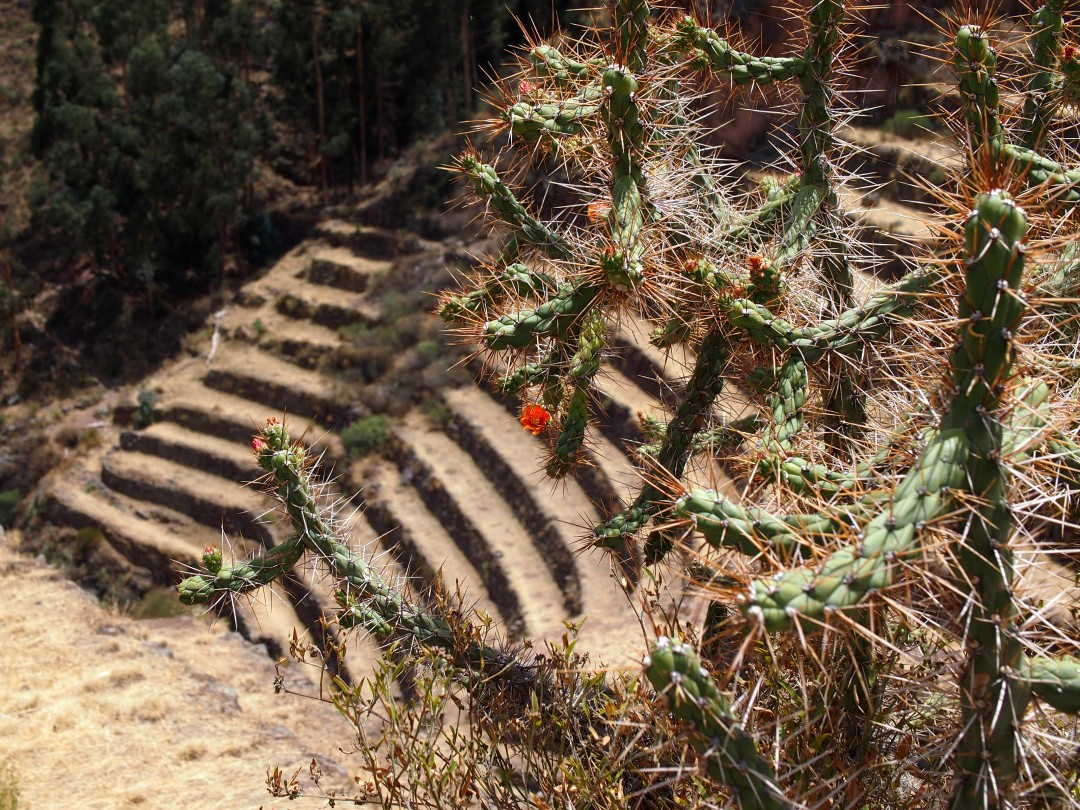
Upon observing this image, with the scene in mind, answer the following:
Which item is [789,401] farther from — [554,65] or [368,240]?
[368,240]

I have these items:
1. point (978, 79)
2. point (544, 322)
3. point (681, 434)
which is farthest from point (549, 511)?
point (978, 79)

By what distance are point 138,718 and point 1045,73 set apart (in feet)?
27.0

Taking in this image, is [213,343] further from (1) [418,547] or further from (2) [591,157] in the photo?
(2) [591,157]

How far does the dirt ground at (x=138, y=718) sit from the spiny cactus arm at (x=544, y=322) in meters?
3.13

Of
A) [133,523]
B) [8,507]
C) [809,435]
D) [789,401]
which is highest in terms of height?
[789,401]

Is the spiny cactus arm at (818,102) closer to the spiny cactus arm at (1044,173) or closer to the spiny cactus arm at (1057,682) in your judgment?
the spiny cactus arm at (1044,173)

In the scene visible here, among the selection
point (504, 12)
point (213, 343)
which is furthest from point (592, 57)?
point (504, 12)

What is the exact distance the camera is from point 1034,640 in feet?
10.8

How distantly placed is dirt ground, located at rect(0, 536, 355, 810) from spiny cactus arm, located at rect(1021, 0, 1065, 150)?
5.53 metres

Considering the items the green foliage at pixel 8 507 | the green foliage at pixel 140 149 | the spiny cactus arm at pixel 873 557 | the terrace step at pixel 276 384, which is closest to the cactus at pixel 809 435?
the spiny cactus arm at pixel 873 557

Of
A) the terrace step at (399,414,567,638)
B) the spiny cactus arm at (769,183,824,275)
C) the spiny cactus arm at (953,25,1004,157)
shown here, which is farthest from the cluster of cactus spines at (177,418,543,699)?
the terrace step at (399,414,567,638)

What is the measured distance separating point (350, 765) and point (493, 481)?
27.5 feet

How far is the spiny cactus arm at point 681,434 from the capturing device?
4.96 m

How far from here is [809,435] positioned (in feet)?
14.2
